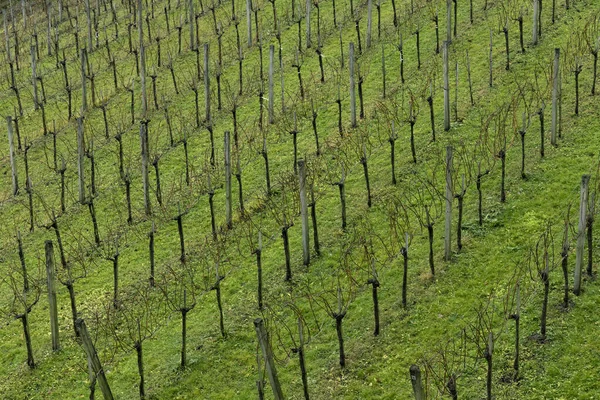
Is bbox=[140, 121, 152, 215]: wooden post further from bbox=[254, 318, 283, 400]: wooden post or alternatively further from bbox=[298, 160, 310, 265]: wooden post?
bbox=[254, 318, 283, 400]: wooden post

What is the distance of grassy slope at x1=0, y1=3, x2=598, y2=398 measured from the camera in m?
20.2

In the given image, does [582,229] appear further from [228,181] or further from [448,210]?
[228,181]

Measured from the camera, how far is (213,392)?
2112 cm

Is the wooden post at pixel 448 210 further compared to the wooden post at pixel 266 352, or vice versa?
the wooden post at pixel 448 210

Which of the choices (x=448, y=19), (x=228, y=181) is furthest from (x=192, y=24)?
(x=228, y=181)

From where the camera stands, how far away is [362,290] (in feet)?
76.6

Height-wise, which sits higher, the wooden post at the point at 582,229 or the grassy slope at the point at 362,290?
the wooden post at the point at 582,229

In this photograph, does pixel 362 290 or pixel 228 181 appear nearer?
pixel 362 290

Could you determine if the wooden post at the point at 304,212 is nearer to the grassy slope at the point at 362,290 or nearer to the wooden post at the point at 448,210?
the grassy slope at the point at 362,290

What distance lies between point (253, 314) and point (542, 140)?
1046 centimetres

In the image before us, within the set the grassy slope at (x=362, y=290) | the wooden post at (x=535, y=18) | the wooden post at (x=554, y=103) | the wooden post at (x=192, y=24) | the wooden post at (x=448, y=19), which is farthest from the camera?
the wooden post at (x=192, y=24)

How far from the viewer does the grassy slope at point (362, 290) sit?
20.2 metres

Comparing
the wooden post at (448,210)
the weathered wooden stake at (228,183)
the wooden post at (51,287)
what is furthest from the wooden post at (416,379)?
the weathered wooden stake at (228,183)

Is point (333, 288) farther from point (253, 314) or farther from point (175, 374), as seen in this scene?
point (175, 374)
